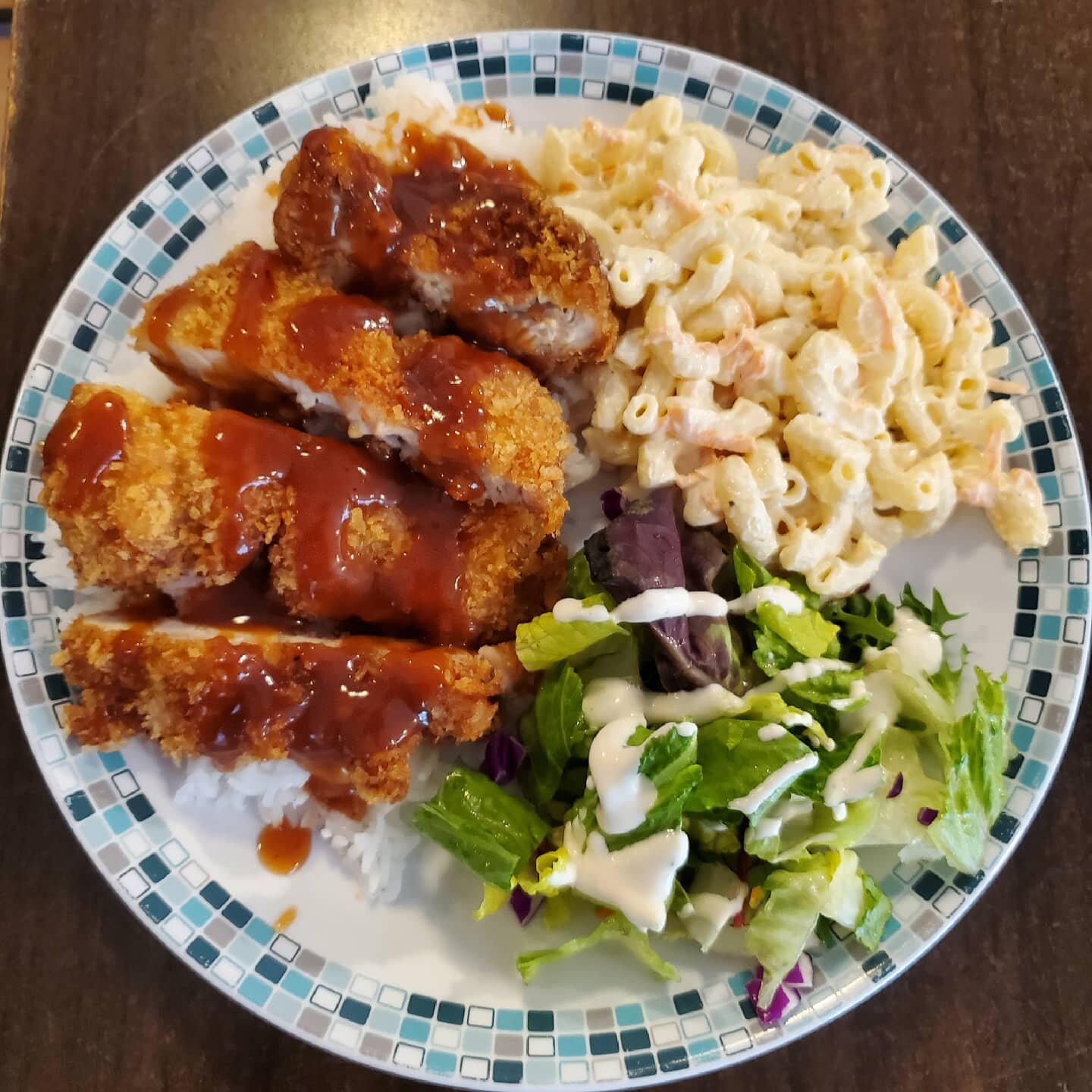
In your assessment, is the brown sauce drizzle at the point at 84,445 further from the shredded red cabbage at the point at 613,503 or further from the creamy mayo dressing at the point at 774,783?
the creamy mayo dressing at the point at 774,783

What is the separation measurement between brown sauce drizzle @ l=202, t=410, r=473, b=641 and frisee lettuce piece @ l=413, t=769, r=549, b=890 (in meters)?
0.32

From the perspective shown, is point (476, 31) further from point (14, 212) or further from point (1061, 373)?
point (1061, 373)

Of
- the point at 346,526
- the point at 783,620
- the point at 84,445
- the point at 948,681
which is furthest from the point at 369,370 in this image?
the point at 948,681

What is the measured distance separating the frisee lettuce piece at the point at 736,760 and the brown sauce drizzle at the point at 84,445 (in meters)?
1.26

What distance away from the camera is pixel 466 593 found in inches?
70.2

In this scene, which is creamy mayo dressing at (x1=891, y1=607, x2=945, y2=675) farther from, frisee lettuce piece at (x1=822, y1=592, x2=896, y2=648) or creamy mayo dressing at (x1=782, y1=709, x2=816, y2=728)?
creamy mayo dressing at (x1=782, y1=709, x2=816, y2=728)

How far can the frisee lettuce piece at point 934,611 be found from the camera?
6.25 feet

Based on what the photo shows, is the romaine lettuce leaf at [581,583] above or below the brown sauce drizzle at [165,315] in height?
below

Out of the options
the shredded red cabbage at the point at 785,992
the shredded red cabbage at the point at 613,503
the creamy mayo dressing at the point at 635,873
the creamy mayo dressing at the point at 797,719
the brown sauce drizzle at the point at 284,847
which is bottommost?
the shredded red cabbage at the point at 785,992

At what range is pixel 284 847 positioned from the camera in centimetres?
187

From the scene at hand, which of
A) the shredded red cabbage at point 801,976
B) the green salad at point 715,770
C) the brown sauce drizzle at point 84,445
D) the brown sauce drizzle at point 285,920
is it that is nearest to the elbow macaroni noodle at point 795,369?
the green salad at point 715,770

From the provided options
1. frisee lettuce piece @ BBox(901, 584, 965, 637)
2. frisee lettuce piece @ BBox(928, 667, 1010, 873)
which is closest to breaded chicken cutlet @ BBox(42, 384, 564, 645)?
frisee lettuce piece @ BBox(901, 584, 965, 637)

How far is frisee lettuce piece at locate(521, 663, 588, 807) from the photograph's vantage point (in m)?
1.72

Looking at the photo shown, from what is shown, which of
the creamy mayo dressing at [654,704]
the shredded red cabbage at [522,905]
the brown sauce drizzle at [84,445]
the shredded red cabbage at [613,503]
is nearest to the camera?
the brown sauce drizzle at [84,445]
